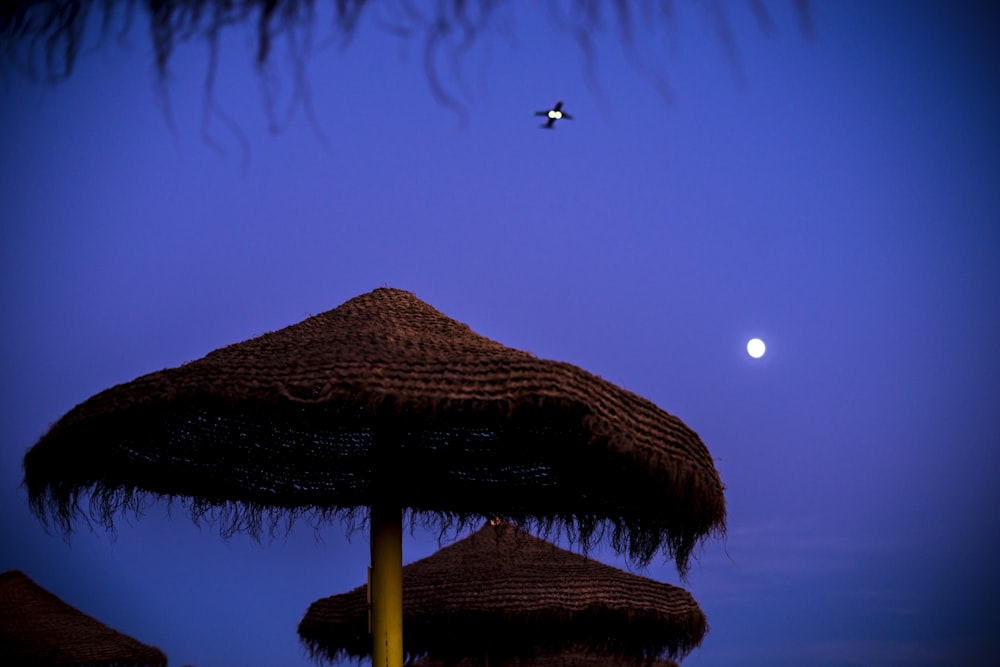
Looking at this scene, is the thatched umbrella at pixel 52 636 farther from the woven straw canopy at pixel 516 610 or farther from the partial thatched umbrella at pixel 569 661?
the woven straw canopy at pixel 516 610

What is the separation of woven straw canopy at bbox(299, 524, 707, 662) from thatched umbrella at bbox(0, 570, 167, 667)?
4823mm

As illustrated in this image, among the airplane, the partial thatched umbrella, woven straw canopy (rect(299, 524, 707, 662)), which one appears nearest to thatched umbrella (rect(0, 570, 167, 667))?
the partial thatched umbrella

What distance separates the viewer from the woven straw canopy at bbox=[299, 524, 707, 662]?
7172 mm

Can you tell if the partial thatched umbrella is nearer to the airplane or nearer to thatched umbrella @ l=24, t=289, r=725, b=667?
thatched umbrella @ l=24, t=289, r=725, b=667

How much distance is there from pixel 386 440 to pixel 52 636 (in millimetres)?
8907

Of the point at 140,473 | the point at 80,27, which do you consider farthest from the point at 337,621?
the point at 80,27

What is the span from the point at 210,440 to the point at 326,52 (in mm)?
3467

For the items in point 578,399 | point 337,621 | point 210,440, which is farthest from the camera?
point 337,621

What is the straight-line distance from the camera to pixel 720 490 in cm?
406

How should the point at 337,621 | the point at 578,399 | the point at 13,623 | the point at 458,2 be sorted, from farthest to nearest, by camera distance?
the point at 13,623
the point at 337,621
the point at 578,399
the point at 458,2

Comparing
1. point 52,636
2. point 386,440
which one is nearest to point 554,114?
point 386,440

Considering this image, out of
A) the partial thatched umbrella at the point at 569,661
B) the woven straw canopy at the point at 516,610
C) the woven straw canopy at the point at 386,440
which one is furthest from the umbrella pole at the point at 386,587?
the partial thatched umbrella at the point at 569,661

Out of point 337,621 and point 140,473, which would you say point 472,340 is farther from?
point 337,621

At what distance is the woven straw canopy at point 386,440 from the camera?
11.2ft
